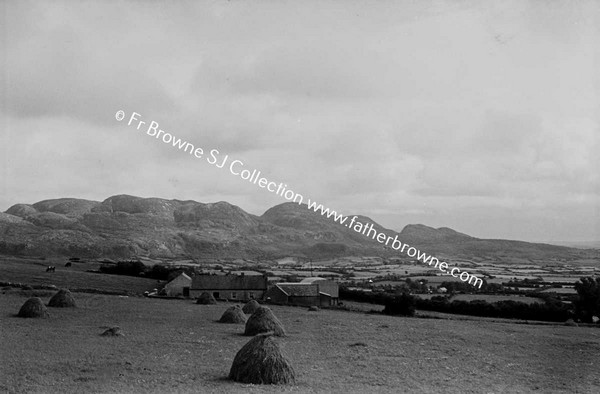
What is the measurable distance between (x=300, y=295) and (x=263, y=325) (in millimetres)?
48544

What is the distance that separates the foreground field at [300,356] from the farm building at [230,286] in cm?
3875

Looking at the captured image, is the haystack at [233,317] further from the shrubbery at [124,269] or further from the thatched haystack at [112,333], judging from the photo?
the shrubbery at [124,269]

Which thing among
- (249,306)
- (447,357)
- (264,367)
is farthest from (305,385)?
(249,306)

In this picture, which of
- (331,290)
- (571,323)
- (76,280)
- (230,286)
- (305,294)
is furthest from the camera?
(230,286)

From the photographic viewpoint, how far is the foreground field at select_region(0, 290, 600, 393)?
71.7 feet

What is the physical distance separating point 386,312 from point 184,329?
116 ft

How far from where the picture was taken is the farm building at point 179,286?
8919 cm

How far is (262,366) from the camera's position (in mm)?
→ 22344

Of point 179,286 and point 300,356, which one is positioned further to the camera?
point 179,286

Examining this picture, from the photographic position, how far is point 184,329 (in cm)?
3966

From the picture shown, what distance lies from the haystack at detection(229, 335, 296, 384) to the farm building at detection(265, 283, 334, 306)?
61.3 meters

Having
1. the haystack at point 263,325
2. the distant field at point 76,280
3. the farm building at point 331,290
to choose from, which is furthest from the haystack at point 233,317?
the farm building at point 331,290

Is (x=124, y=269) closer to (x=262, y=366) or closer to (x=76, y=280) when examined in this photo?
(x=76, y=280)

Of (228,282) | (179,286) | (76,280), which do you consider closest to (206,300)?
(228,282)
